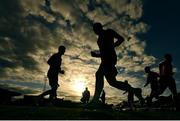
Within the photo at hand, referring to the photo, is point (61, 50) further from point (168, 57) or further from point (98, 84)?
point (168, 57)

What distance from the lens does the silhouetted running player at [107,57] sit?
753 cm

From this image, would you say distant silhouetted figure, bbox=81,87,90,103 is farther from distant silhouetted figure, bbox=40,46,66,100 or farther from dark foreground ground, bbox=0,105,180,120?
dark foreground ground, bbox=0,105,180,120

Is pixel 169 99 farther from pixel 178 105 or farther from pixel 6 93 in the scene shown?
pixel 6 93

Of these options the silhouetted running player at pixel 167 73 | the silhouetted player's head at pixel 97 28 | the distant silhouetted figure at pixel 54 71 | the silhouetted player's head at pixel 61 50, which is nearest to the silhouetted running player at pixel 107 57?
the silhouetted player's head at pixel 97 28

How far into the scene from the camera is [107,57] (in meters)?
7.64

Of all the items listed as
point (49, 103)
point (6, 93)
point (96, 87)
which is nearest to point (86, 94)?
point (6, 93)

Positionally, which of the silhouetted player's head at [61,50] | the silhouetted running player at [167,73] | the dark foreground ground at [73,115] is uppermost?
the silhouetted player's head at [61,50]

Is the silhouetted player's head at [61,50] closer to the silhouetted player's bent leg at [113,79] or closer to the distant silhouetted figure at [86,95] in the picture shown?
the silhouetted player's bent leg at [113,79]

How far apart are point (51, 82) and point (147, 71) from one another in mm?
6544

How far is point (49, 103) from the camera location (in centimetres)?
1251

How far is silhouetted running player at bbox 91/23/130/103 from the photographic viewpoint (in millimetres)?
7527

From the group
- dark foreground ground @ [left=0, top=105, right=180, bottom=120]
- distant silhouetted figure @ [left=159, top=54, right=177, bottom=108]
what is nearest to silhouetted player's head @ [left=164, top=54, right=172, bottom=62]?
distant silhouetted figure @ [left=159, top=54, right=177, bottom=108]

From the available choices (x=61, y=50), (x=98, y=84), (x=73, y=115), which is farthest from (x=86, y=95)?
(x=73, y=115)

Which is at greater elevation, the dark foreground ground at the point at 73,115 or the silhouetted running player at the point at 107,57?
the silhouetted running player at the point at 107,57
